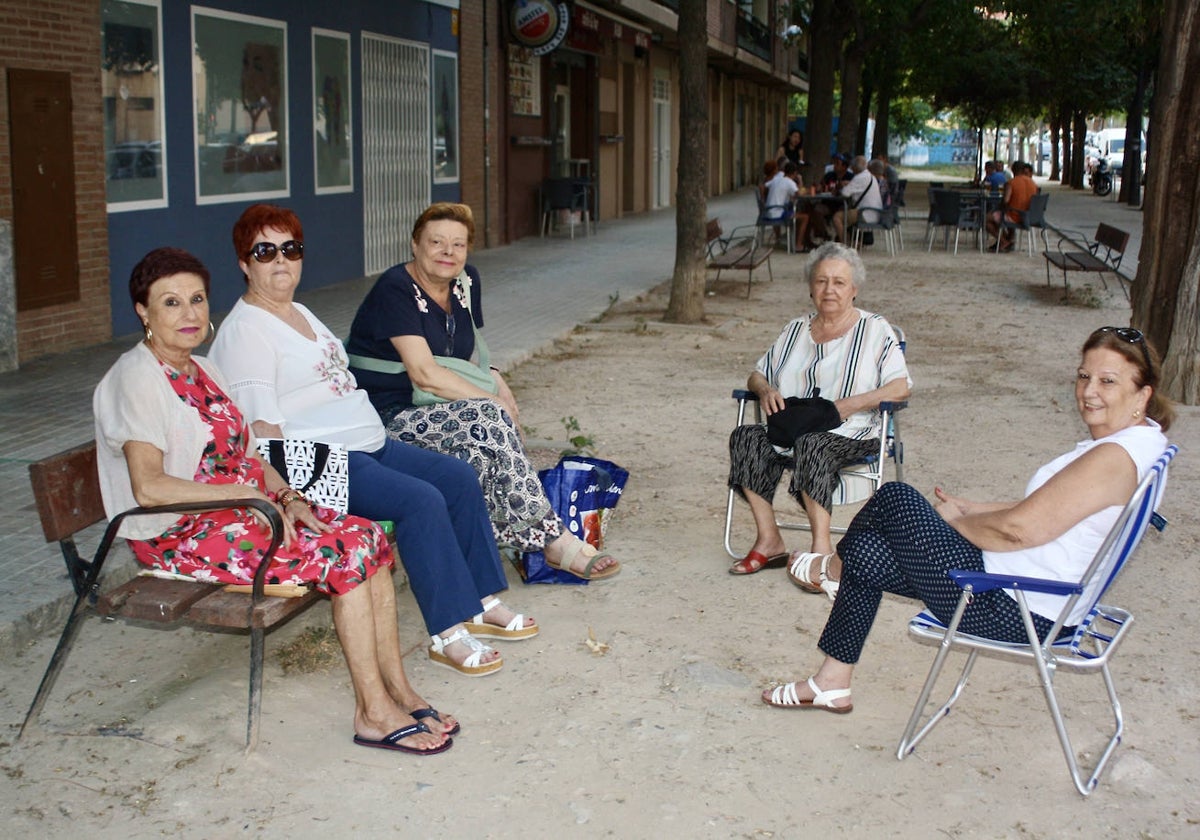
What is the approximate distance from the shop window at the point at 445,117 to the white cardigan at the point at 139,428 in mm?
13918

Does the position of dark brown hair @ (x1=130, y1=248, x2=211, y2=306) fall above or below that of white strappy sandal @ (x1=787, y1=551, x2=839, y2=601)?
above

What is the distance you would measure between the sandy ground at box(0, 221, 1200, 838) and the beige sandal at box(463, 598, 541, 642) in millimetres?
58

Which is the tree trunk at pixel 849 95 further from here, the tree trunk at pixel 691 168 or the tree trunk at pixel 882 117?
the tree trunk at pixel 691 168

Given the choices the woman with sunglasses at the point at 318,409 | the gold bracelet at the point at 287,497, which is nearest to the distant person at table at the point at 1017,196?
the woman with sunglasses at the point at 318,409

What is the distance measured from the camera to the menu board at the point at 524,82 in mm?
20250

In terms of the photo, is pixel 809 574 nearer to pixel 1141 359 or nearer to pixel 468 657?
pixel 468 657

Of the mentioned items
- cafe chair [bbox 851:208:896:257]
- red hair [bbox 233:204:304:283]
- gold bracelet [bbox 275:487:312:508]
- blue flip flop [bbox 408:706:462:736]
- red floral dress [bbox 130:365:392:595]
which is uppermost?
red hair [bbox 233:204:304:283]

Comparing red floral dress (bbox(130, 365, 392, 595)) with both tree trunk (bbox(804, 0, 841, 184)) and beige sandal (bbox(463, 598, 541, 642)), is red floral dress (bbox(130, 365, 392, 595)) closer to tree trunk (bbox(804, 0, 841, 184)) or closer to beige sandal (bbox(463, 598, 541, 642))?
beige sandal (bbox(463, 598, 541, 642))

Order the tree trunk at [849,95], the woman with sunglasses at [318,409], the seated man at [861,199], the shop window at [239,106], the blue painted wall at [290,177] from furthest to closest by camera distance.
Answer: the tree trunk at [849,95] → the seated man at [861,199] → the shop window at [239,106] → the blue painted wall at [290,177] → the woman with sunglasses at [318,409]

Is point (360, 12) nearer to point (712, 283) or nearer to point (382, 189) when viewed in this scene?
point (382, 189)

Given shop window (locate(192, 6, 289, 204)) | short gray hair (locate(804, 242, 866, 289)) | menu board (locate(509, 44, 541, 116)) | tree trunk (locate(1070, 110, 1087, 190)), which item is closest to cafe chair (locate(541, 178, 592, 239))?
menu board (locate(509, 44, 541, 116))

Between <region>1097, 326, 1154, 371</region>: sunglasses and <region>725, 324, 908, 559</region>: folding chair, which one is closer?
<region>1097, 326, 1154, 371</region>: sunglasses

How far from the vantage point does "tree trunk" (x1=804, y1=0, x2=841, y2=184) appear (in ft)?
75.4

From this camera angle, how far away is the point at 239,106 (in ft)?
40.0
